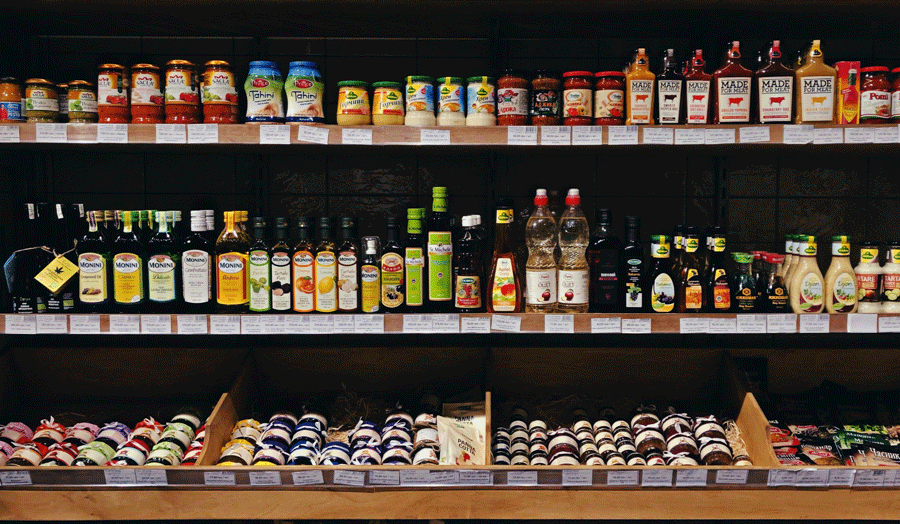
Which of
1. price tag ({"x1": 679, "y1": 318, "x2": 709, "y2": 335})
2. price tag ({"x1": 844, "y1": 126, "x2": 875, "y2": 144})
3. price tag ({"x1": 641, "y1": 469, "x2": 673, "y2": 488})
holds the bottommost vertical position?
price tag ({"x1": 641, "y1": 469, "x2": 673, "y2": 488})

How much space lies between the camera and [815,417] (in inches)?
85.5

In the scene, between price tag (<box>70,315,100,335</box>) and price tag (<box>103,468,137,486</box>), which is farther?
price tag (<box>70,315,100,335</box>)

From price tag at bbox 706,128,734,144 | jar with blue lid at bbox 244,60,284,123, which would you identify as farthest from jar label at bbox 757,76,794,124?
jar with blue lid at bbox 244,60,284,123

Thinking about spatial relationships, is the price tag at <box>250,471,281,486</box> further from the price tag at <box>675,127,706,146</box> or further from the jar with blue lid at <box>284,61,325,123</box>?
the price tag at <box>675,127,706,146</box>

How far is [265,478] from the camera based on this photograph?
1738 millimetres

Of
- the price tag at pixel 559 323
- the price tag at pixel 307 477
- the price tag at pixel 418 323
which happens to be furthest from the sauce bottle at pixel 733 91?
the price tag at pixel 307 477

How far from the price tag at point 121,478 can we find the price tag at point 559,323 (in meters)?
1.27

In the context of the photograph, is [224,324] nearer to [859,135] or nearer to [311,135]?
[311,135]

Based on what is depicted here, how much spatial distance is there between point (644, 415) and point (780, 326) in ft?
1.78

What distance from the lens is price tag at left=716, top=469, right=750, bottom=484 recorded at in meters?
1.73

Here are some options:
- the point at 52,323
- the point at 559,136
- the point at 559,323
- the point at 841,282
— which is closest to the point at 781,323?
the point at 841,282

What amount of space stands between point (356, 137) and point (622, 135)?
2.54ft

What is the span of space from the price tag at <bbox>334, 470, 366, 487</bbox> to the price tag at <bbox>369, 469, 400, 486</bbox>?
26mm

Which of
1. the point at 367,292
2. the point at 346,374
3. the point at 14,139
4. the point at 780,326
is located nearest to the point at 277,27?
the point at 14,139
